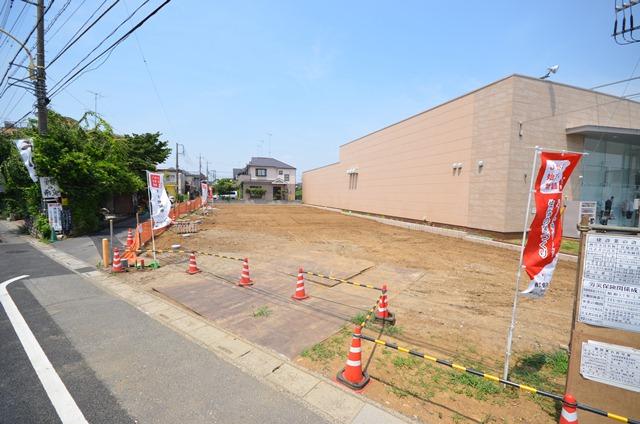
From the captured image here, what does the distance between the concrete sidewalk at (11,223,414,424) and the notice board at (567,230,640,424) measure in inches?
81.5

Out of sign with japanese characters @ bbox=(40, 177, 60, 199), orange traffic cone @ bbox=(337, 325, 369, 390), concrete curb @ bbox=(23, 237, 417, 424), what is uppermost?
sign with japanese characters @ bbox=(40, 177, 60, 199)

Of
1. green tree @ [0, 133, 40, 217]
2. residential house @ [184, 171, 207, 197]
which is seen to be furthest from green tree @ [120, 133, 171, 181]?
residential house @ [184, 171, 207, 197]

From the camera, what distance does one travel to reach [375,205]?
28.1 m

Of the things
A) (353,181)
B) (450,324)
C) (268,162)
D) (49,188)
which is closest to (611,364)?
(450,324)

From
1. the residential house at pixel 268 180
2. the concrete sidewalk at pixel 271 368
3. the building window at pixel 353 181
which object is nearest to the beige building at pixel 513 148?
the building window at pixel 353 181

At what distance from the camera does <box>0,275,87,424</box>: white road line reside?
338 centimetres

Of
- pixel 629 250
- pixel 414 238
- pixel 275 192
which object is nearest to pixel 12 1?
pixel 629 250

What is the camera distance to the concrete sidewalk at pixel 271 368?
3525 mm

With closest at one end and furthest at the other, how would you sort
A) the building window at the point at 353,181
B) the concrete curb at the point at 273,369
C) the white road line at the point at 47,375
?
the white road line at the point at 47,375
the concrete curb at the point at 273,369
the building window at the point at 353,181

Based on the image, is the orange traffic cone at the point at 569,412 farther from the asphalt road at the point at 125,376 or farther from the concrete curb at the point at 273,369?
the asphalt road at the point at 125,376

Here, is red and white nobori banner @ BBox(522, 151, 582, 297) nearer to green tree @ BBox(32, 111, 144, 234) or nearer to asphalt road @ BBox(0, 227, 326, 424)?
asphalt road @ BBox(0, 227, 326, 424)

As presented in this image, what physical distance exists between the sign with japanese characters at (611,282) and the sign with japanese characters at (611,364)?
241 millimetres

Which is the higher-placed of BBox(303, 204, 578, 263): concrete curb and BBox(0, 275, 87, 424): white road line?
BBox(303, 204, 578, 263): concrete curb

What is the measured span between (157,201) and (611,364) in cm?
1162
